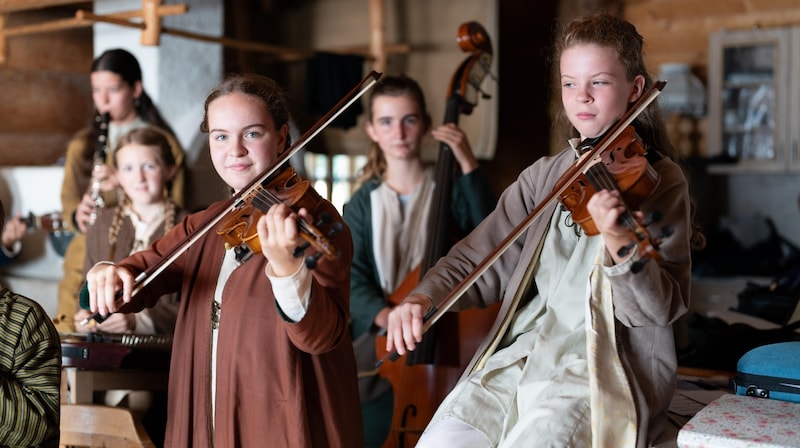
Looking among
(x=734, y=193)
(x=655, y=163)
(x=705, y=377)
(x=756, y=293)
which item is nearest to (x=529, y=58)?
(x=734, y=193)

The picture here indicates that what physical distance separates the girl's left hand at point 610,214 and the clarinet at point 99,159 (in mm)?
2027

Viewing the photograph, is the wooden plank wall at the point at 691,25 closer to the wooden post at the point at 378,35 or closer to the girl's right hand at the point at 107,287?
the wooden post at the point at 378,35

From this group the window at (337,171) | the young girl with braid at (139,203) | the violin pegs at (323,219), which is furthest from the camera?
the window at (337,171)

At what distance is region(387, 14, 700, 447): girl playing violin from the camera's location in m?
1.58

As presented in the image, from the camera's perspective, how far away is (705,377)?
236 cm

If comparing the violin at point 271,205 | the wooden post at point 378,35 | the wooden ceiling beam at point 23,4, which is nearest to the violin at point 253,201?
the violin at point 271,205

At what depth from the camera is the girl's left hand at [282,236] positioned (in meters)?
1.51

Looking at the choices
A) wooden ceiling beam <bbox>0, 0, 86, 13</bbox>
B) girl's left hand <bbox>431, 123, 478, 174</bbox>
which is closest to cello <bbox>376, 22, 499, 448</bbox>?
girl's left hand <bbox>431, 123, 478, 174</bbox>

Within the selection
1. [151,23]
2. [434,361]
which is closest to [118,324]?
[434,361]

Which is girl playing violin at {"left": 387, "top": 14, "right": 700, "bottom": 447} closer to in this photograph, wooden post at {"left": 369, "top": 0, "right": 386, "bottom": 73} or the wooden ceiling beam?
the wooden ceiling beam

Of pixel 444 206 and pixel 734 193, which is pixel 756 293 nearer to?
pixel 444 206

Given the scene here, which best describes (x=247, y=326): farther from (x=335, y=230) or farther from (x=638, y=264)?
(x=638, y=264)

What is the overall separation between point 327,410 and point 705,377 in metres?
1.08

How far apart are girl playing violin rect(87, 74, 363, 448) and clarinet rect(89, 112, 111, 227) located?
1.32m
